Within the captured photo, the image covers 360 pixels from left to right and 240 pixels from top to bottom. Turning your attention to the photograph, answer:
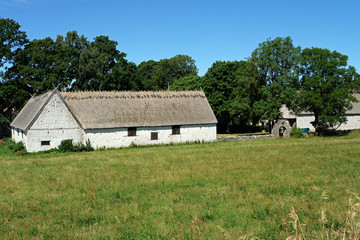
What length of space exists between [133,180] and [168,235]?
693cm

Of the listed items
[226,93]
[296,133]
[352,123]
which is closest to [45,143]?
[296,133]

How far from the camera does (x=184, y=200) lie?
36.1 feet

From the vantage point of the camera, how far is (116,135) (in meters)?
31.3

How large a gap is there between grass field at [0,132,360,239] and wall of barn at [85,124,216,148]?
11138 millimetres

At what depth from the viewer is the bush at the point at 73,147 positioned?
28.7 meters

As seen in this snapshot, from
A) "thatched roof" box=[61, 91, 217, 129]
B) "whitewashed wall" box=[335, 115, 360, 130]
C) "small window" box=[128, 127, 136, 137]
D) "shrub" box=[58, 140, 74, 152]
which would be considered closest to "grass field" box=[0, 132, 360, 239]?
"shrub" box=[58, 140, 74, 152]

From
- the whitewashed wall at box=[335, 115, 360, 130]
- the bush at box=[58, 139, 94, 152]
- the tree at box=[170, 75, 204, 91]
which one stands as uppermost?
the tree at box=[170, 75, 204, 91]

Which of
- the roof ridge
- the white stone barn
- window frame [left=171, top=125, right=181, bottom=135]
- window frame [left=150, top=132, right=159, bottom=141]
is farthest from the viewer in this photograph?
window frame [left=171, top=125, right=181, bottom=135]

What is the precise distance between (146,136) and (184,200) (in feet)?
71.9

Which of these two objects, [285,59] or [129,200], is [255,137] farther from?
[129,200]

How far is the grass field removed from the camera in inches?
317

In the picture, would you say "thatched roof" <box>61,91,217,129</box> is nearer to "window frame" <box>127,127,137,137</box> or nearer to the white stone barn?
the white stone barn

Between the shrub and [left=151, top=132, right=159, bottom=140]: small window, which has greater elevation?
[left=151, top=132, right=159, bottom=140]: small window

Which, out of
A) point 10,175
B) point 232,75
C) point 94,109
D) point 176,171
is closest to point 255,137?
point 232,75
